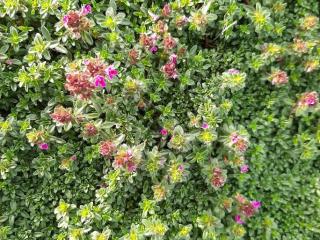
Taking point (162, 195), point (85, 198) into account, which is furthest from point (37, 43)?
point (162, 195)

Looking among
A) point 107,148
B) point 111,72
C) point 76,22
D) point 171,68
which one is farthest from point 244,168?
point 76,22

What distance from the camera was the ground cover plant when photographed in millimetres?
2990

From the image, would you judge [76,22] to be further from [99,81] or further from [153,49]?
[153,49]

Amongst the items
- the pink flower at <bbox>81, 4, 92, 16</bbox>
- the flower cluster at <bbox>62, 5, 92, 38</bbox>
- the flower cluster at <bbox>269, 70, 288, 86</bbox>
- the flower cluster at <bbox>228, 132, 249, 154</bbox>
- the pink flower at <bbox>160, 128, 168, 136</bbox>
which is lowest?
the pink flower at <bbox>160, 128, 168, 136</bbox>

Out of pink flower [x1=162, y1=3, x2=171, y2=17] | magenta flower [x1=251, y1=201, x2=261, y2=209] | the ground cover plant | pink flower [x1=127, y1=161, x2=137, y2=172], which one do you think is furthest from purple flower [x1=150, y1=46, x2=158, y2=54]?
magenta flower [x1=251, y1=201, x2=261, y2=209]

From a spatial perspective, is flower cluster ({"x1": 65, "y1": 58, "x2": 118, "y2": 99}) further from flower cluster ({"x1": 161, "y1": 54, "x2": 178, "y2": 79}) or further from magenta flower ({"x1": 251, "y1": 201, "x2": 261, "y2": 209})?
magenta flower ({"x1": 251, "y1": 201, "x2": 261, "y2": 209})

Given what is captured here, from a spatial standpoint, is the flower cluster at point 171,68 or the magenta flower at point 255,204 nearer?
the flower cluster at point 171,68

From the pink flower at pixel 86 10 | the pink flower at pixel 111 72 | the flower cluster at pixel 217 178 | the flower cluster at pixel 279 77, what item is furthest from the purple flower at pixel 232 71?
the pink flower at pixel 86 10

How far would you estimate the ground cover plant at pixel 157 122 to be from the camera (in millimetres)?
2990

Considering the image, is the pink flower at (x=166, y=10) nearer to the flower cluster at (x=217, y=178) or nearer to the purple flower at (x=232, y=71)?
the purple flower at (x=232, y=71)

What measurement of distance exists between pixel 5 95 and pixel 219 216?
1788mm

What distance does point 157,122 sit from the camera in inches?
130

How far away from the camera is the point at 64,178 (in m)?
3.16

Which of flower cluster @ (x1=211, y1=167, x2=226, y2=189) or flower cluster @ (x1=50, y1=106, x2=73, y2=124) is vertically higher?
flower cluster @ (x1=50, y1=106, x2=73, y2=124)
